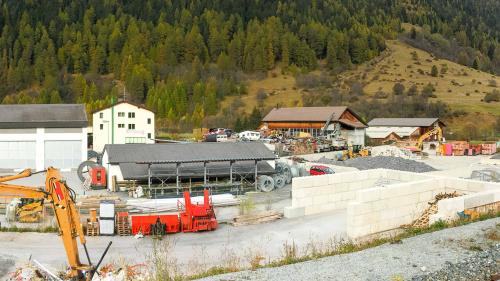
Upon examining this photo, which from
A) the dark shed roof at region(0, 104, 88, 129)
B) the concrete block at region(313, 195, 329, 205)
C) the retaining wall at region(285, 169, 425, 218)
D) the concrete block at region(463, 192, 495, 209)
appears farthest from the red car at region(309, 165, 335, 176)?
the dark shed roof at region(0, 104, 88, 129)

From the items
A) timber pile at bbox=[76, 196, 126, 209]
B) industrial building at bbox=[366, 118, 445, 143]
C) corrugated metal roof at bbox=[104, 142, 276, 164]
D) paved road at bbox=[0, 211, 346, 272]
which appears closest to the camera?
paved road at bbox=[0, 211, 346, 272]

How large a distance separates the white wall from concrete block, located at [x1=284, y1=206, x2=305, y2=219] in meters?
20.7

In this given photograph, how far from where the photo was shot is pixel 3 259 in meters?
18.0

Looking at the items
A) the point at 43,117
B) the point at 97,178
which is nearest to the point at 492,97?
the point at 43,117

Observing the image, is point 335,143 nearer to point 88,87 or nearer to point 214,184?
point 214,184

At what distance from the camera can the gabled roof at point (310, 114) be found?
6825 centimetres

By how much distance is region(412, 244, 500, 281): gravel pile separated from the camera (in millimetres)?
13055

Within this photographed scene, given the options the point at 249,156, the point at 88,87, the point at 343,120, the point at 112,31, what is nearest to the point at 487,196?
the point at 249,156

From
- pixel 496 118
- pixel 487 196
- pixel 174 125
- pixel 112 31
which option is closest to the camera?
pixel 487 196

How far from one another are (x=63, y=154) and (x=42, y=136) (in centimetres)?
196

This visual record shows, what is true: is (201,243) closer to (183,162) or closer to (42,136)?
(183,162)

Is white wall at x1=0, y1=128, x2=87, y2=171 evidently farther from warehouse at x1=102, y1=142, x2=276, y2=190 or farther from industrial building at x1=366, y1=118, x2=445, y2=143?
industrial building at x1=366, y1=118, x2=445, y2=143

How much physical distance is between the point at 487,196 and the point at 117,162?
19366 millimetres

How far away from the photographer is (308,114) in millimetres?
70562
